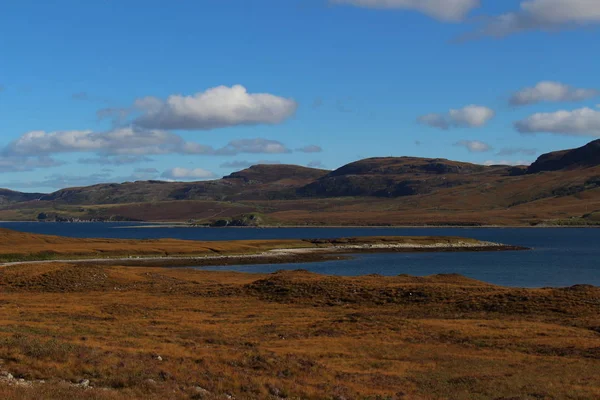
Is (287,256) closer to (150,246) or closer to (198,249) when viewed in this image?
(198,249)

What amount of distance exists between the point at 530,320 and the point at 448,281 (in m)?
27.7

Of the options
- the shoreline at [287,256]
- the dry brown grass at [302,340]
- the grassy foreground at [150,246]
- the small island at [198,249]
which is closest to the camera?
the dry brown grass at [302,340]

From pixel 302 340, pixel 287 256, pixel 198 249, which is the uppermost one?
pixel 198 249

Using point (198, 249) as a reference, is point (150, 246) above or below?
above

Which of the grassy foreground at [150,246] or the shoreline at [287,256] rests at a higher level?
the grassy foreground at [150,246]

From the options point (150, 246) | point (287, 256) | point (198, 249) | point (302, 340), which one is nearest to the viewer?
point (302, 340)

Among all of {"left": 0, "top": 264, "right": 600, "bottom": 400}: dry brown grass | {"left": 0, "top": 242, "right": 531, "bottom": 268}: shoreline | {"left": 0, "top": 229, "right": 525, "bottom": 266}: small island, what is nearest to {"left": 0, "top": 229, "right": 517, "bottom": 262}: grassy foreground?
{"left": 0, "top": 229, "right": 525, "bottom": 266}: small island

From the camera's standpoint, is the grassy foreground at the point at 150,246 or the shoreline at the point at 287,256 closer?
the shoreline at the point at 287,256

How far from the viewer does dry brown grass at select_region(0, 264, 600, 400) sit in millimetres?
24016

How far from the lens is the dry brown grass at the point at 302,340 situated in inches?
945

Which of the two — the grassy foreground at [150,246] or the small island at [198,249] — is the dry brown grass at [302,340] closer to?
the small island at [198,249]

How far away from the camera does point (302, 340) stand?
38781 mm

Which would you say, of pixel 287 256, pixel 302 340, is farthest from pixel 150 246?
pixel 302 340

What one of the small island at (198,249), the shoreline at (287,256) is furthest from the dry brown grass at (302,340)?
the small island at (198,249)
